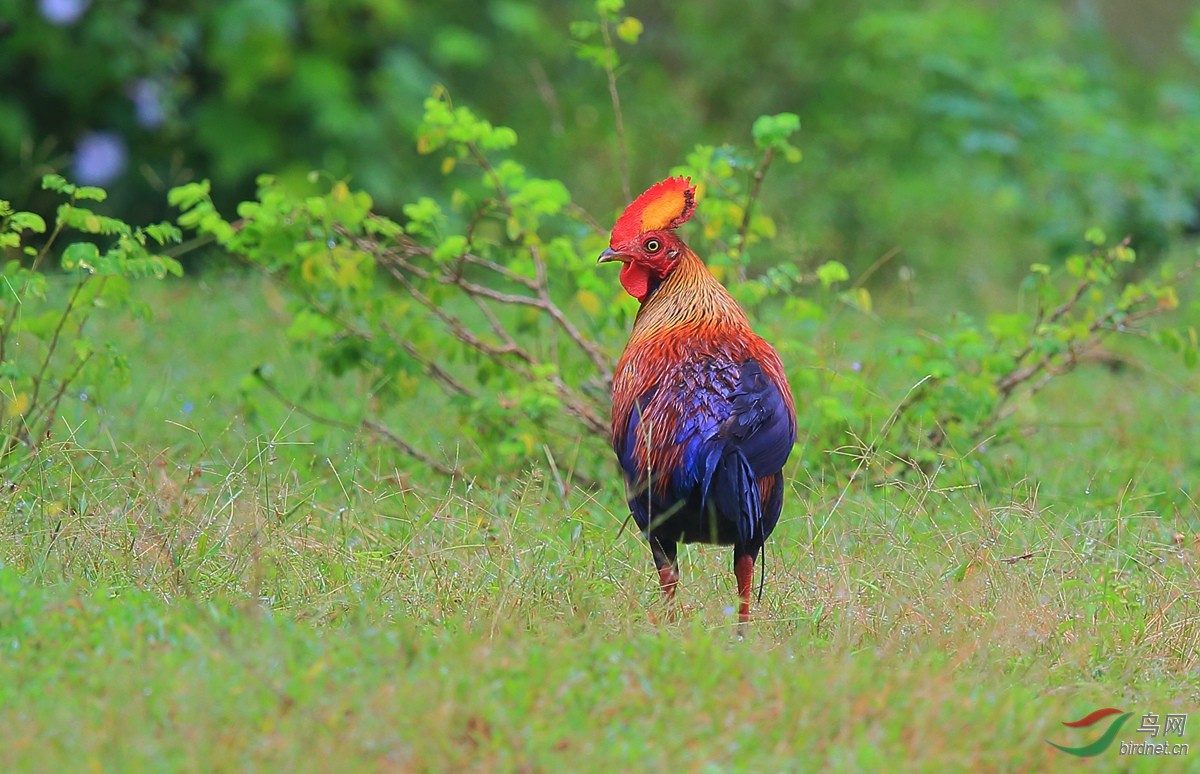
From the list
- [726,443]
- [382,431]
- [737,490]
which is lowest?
[382,431]

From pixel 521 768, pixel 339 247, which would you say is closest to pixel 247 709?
pixel 521 768

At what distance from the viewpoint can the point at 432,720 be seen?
307cm

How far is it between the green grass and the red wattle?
0.63 m

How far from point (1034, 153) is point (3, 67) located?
22.0ft

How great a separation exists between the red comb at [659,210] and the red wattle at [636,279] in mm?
91

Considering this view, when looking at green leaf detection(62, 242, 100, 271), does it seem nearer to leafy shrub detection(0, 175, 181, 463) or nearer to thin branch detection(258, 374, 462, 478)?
leafy shrub detection(0, 175, 181, 463)

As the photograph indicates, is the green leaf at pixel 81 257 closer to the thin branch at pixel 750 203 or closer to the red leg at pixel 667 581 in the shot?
the red leg at pixel 667 581

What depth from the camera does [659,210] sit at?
4441mm

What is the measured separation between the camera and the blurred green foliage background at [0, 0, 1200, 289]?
30.0 feet
